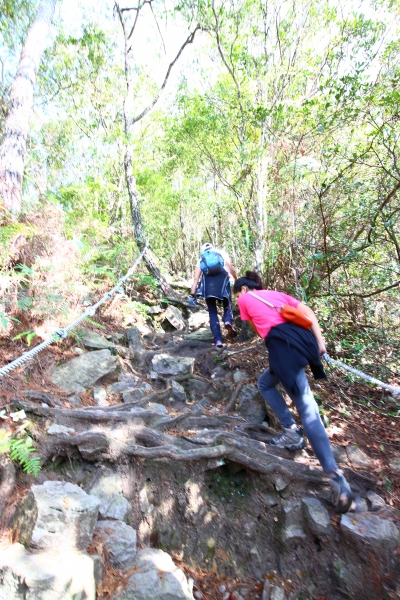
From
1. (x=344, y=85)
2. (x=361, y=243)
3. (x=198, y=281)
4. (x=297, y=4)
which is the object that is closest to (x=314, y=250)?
(x=361, y=243)

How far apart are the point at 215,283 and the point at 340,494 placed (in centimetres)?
410

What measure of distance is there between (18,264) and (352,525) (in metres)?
4.51

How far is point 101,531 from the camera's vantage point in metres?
2.36

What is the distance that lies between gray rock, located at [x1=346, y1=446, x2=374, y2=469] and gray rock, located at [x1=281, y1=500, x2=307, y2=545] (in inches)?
36.5

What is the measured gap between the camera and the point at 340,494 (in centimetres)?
271

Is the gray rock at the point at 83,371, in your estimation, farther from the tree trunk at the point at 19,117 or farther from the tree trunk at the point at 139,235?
the tree trunk at the point at 139,235

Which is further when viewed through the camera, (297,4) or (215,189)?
(215,189)

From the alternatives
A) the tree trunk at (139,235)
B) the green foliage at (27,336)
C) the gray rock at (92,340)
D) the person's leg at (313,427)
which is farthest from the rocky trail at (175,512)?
the tree trunk at (139,235)

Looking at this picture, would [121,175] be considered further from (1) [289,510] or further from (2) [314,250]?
(1) [289,510]

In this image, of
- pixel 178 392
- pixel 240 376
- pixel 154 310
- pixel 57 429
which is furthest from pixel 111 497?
pixel 154 310

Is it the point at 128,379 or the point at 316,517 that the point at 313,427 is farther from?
the point at 128,379

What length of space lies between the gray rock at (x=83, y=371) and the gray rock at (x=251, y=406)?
5.90 ft

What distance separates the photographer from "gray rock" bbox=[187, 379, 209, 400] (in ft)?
16.5

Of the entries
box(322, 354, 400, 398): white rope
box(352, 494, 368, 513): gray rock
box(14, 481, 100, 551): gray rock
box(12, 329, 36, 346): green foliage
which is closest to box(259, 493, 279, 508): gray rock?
box(352, 494, 368, 513): gray rock
